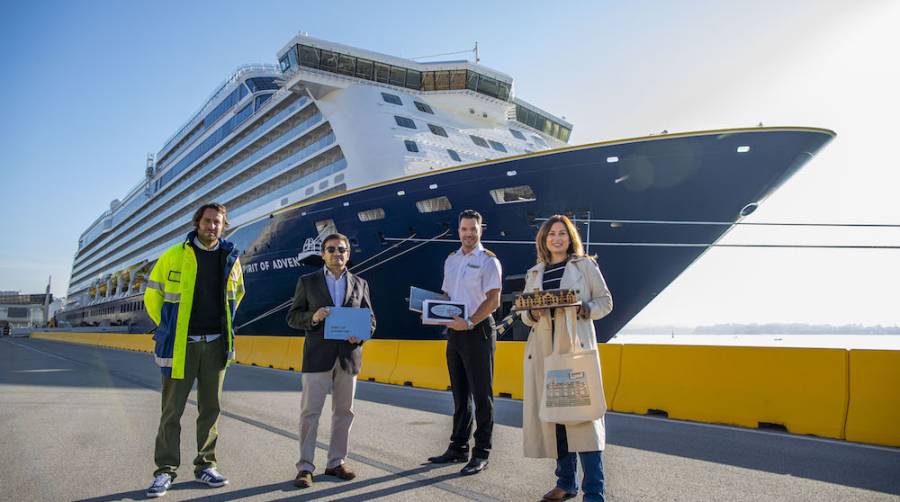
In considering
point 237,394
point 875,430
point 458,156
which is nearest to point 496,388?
point 237,394

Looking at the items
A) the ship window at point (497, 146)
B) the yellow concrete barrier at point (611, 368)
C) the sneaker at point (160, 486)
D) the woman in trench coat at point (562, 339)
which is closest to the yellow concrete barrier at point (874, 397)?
the yellow concrete barrier at point (611, 368)

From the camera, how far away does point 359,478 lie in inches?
131

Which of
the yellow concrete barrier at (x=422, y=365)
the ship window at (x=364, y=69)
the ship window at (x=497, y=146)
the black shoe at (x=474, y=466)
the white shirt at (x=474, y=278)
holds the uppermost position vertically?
the ship window at (x=364, y=69)

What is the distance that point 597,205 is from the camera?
966 cm

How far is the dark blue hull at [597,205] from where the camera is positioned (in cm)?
897

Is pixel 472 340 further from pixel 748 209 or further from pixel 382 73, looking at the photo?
pixel 382 73

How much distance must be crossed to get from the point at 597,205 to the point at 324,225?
6.14 m

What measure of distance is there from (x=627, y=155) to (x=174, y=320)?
7700 mm

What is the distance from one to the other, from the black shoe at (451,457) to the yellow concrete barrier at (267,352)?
9636 mm

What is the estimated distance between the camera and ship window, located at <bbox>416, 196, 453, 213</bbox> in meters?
10.7

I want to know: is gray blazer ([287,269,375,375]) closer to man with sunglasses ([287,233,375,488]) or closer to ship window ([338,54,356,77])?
man with sunglasses ([287,233,375,488])

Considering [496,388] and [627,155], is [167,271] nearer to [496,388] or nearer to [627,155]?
[496,388]

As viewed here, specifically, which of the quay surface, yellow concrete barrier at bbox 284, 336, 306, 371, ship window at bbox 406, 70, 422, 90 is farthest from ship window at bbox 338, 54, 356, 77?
the quay surface

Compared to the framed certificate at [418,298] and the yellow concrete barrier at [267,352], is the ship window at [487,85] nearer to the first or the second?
the yellow concrete barrier at [267,352]
